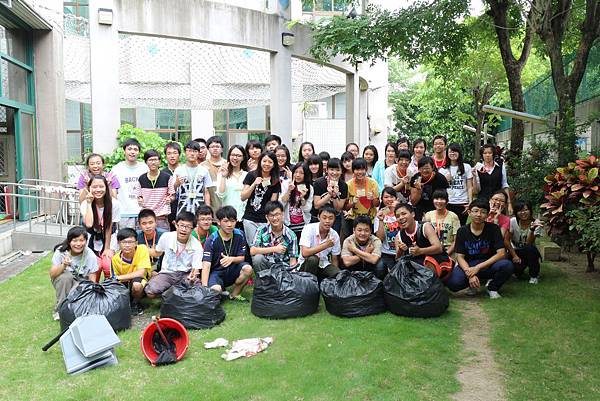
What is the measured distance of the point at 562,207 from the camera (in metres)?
6.39

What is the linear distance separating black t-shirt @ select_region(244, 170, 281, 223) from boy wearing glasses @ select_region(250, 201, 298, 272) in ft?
1.16

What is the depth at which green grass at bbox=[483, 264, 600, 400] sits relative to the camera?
3846 millimetres

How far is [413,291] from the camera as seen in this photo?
5.18 metres

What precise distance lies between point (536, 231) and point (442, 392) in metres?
3.90

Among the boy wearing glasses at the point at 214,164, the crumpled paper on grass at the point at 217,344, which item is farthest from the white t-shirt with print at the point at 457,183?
the crumpled paper on grass at the point at 217,344

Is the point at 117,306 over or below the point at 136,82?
below

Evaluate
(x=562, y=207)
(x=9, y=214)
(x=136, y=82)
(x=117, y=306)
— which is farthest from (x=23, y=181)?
(x=562, y=207)

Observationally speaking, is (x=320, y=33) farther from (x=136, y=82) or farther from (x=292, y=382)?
(x=136, y=82)

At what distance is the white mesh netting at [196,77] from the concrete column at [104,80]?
262 inches

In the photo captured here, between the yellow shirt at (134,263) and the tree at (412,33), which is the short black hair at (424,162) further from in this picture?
the tree at (412,33)

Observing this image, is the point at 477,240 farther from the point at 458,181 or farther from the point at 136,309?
the point at 136,309

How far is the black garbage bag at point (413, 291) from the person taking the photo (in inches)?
203

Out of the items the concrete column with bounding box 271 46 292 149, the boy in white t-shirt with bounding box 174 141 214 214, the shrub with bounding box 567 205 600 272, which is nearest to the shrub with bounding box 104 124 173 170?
the concrete column with bounding box 271 46 292 149

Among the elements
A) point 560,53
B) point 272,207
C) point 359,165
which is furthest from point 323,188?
point 560,53
